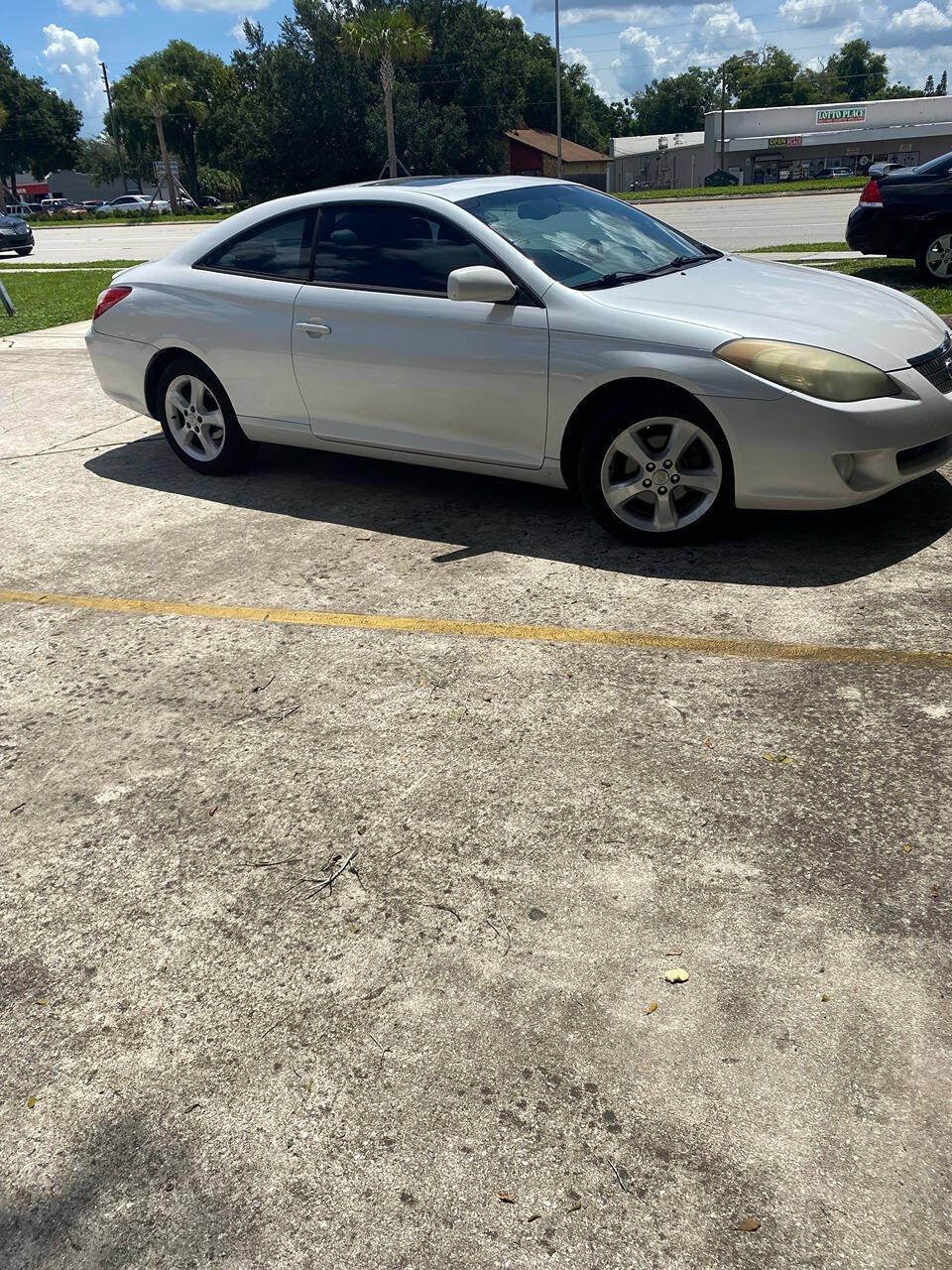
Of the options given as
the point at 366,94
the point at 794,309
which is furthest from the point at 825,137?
the point at 794,309

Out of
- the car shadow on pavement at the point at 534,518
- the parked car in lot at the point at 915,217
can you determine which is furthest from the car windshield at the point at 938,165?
the car shadow on pavement at the point at 534,518

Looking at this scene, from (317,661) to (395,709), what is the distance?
549 millimetres

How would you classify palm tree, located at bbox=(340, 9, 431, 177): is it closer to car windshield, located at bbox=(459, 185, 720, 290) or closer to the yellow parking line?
car windshield, located at bbox=(459, 185, 720, 290)

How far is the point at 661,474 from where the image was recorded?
191 inches

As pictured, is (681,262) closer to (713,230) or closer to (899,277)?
(899,277)

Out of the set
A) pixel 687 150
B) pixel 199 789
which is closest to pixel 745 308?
pixel 199 789

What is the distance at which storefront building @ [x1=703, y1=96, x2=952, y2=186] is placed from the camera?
71250mm

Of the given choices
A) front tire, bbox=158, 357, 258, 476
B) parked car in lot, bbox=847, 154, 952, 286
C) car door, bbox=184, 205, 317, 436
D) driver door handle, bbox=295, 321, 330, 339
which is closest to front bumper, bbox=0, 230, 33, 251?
parked car in lot, bbox=847, 154, 952, 286

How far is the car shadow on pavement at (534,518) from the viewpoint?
15.9ft

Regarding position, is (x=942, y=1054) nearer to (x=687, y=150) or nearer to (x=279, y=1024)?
(x=279, y=1024)

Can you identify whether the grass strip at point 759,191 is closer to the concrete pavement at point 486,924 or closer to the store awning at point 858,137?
the store awning at point 858,137

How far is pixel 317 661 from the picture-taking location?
4273 mm

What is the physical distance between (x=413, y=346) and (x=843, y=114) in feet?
262

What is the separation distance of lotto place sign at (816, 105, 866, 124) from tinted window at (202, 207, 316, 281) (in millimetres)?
78459
